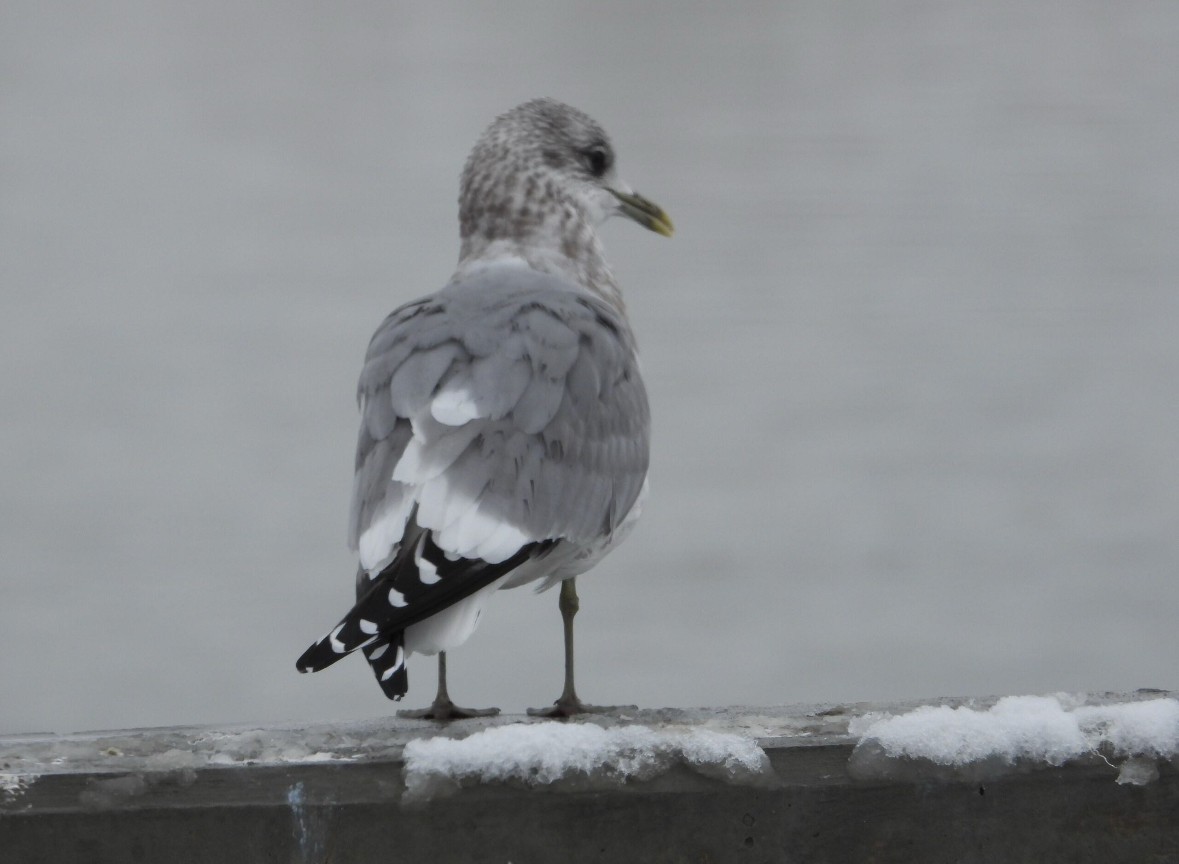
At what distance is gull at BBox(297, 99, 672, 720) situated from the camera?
4.52 feet

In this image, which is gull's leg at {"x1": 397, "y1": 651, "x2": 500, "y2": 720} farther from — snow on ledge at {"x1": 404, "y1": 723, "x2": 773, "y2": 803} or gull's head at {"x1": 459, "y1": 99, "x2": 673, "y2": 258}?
gull's head at {"x1": 459, "y1": 99, "x2": 673, "y2": 258}

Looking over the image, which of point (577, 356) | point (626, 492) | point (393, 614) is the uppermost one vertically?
point (577, 356)

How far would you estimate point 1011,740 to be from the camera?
1267 mm

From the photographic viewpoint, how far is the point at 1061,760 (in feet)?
4.15

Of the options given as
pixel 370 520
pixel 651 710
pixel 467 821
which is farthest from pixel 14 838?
pixel 651 710

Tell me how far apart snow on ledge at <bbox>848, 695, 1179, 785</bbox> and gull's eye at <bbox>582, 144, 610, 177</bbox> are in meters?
1.12

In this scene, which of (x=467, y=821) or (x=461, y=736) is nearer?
(x=467, y=821)

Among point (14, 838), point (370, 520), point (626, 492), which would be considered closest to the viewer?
point (14, 838)

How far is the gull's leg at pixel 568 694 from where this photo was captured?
168 cm

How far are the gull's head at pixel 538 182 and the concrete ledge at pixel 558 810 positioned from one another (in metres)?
0.93

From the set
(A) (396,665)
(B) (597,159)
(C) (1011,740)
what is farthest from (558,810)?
(B) (597,159)

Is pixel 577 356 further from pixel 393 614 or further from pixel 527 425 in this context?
pixel 393 614

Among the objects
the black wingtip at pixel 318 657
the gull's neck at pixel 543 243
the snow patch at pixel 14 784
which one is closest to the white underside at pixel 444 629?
the black wingtip at pixel 318 657

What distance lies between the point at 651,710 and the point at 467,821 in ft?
1.14
